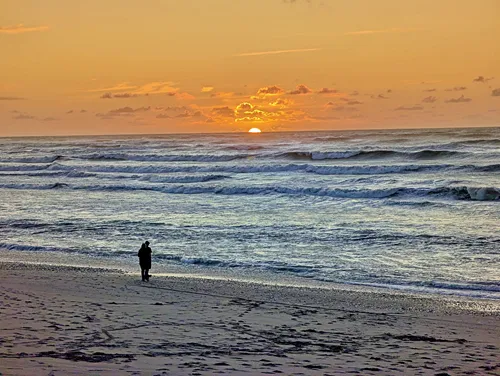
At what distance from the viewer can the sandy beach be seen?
7996 millimetres

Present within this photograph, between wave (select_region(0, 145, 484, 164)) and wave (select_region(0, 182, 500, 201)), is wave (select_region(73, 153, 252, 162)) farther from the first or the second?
wave (select_region(0, 182, 500, 201))

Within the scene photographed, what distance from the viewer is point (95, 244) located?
65.7 feet

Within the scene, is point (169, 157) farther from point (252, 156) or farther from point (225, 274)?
point (225, 274)

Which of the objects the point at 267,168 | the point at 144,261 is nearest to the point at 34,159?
the point at 267,168

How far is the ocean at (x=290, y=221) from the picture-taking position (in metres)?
16.2

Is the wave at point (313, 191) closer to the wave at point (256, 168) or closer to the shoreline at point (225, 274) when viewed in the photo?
the wave at point (256, 168)

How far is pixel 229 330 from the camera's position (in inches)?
389

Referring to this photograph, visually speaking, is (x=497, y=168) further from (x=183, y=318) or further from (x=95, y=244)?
(x=183, y=318)

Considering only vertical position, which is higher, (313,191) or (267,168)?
(267,168)

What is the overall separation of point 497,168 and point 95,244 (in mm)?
30975

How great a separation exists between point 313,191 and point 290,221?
438 inches

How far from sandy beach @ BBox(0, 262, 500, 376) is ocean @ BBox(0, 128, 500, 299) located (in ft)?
6.71

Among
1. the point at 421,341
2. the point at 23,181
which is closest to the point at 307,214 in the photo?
the point at 421,341

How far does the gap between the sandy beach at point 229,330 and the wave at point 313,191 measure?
19642 mm
